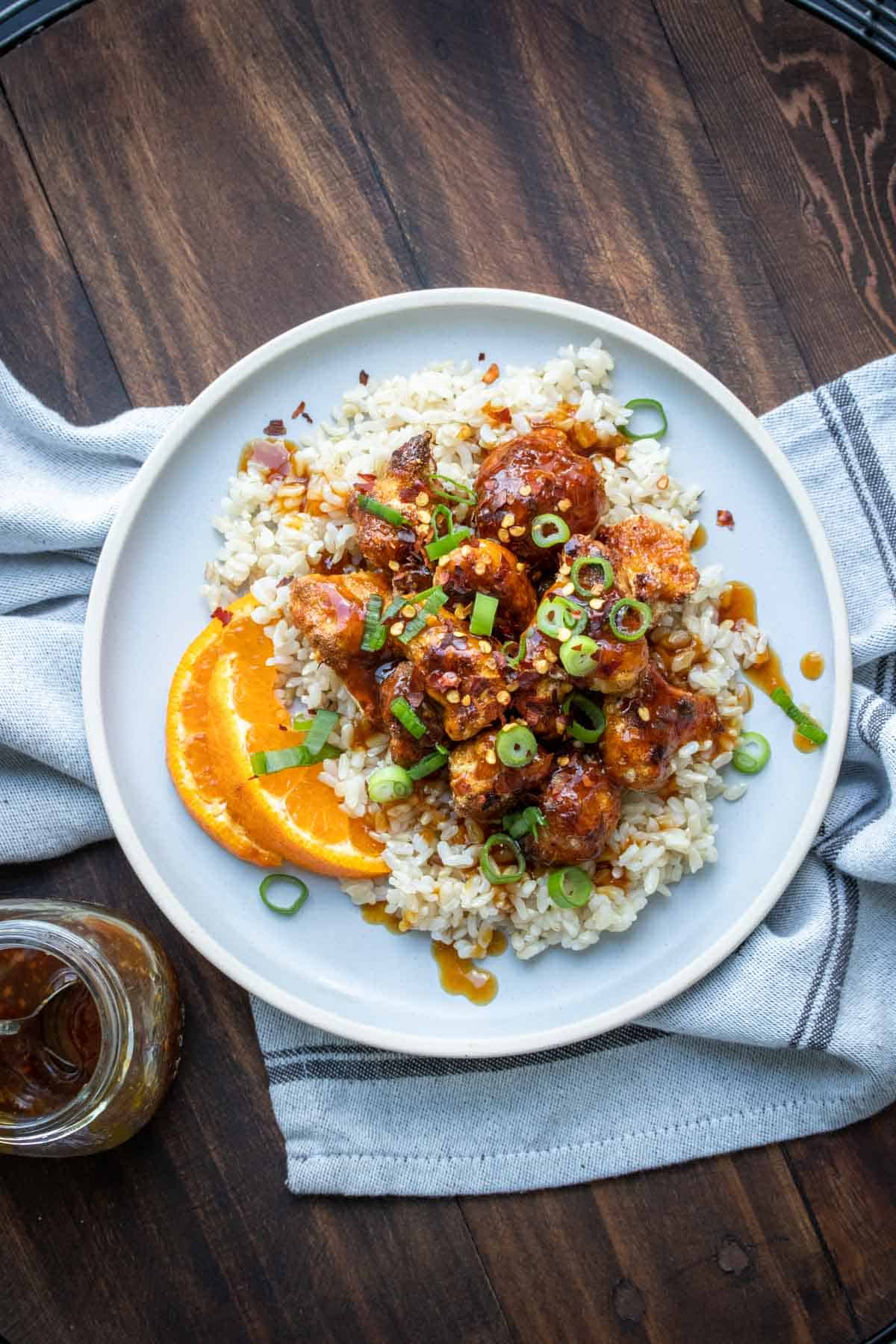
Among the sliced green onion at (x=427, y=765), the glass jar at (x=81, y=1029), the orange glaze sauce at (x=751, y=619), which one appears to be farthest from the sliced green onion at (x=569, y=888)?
the glass jar at (x=81, y=1029)

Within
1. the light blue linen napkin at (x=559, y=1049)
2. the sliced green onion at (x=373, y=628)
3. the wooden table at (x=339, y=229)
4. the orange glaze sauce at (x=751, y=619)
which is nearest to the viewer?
the sliced green onion at (x=373, y=628)

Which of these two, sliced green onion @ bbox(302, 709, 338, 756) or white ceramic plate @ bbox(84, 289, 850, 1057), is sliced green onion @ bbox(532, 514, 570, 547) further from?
sliced green onion @ bbox(302, 709, 338, 756)

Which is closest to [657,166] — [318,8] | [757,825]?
[318,8]

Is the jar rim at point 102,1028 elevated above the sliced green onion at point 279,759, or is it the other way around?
the sliced green onion at point 279,759

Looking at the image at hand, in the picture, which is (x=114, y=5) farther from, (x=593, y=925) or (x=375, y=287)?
(x=593, y=925)

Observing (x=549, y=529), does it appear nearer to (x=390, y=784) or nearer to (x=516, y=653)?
(x=516, y=653)

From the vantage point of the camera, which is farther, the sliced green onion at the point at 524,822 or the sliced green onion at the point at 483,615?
the sliced green onion at the point at 524,822

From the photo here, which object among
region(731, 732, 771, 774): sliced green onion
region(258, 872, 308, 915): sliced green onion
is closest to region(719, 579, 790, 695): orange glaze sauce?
region(731, 732, 771, 774): sliced green onion

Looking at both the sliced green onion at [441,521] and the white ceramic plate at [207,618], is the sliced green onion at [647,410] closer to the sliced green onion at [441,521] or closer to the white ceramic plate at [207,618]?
A: the white ceramic plate at [207,618]
